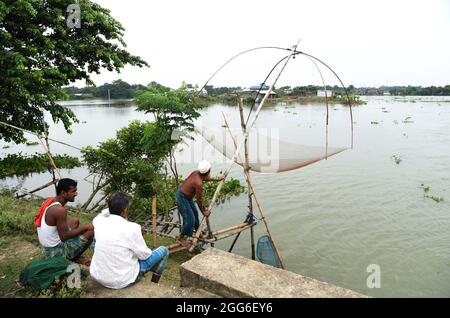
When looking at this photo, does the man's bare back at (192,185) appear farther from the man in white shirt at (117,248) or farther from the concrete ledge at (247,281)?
the man in white shirt at (117,248)

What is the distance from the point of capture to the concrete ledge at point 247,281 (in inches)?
117

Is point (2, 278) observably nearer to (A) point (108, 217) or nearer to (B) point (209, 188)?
(A) point (108, 217)

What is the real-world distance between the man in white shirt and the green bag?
0.54 m

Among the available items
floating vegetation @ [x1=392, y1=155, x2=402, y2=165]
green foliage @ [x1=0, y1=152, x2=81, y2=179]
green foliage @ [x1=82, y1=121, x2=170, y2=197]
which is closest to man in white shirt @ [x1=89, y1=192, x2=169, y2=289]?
green foliage @ [x1=82, y1=121, x2=170, y2=197]

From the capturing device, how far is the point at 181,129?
5891 millimetres

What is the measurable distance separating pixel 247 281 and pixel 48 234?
2307mm

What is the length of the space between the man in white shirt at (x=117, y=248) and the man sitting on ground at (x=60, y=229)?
1.98 ft

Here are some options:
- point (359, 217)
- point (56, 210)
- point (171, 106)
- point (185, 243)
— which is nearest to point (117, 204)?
point (56, 210)

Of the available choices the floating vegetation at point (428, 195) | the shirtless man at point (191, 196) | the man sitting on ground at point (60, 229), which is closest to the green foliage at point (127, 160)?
the shirtless man at point (191, 196)

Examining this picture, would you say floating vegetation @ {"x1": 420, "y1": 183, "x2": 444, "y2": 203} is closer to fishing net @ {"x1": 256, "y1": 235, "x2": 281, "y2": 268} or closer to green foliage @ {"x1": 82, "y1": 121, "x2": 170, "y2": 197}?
fishing net @ {"x1": 256, "y1": 235, "x2": 281, "y2": 268}

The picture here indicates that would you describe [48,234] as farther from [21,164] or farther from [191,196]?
[21,164]

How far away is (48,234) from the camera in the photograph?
3.60m

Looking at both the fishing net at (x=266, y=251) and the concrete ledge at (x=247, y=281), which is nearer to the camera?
the concrete ledge at (x=247, y=281)

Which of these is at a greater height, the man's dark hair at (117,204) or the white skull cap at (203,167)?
the white skull cap at (203,167)
